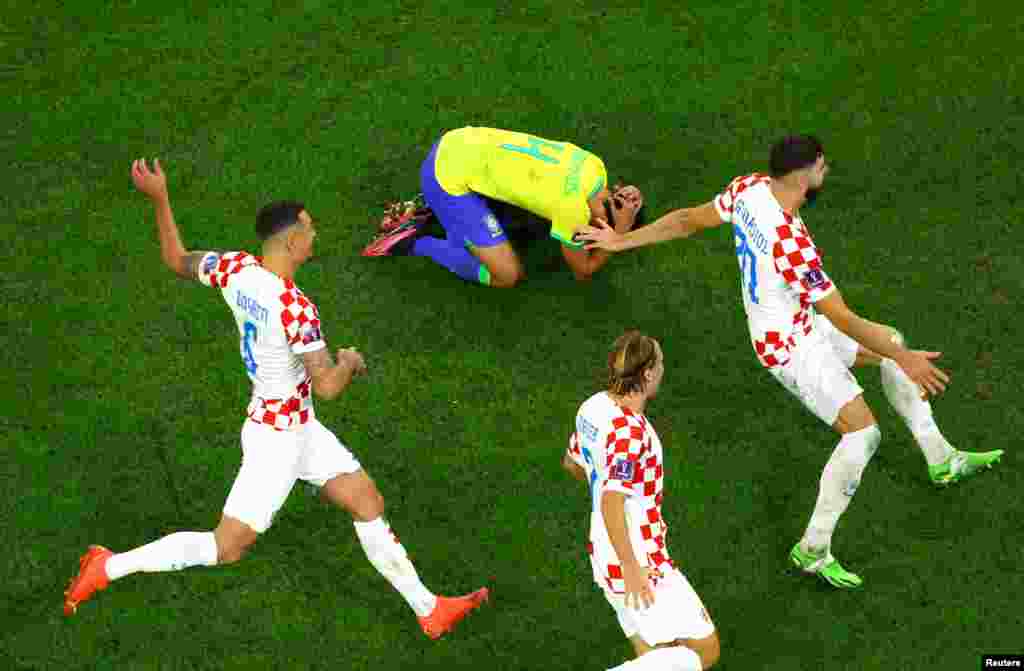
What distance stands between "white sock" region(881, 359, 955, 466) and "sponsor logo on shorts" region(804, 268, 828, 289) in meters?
0.96

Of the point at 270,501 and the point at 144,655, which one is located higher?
the point at 270,501

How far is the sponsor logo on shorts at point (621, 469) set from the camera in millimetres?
6645

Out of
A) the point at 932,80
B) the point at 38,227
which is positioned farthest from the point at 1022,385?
the point at 38,227

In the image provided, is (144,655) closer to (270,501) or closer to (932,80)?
(270,501)

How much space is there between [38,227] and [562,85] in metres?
4.18

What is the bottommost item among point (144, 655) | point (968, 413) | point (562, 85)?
point (144, 655)

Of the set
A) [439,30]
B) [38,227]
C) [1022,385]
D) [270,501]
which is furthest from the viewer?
[439,30]

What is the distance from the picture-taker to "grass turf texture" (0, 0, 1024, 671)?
805 cm

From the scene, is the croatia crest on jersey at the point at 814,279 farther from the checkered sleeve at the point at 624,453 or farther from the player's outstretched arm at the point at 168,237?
the player's outstretched arm at the point at 168,237

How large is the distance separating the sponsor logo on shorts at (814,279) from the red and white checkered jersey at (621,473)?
53.6 inches

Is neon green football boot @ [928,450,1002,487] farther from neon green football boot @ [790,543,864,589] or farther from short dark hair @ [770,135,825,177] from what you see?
short dark hair @ [770,135,825,177]

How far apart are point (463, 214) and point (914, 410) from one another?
11.1 ft

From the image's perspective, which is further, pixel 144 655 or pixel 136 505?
pixel 136 505

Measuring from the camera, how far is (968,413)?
8.95 metres
